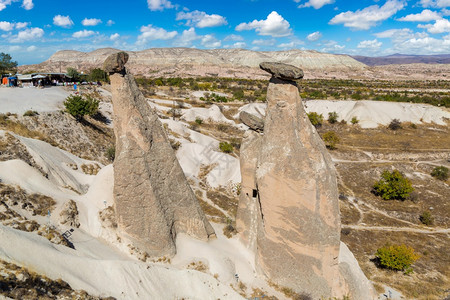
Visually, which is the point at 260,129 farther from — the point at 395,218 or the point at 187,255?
the point at 395,218

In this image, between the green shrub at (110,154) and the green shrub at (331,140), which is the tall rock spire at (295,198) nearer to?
the green shrub at (110,154)

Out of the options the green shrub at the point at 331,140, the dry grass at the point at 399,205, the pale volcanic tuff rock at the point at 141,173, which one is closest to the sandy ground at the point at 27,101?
the pale volcanic tuff rock at the point at 141,173

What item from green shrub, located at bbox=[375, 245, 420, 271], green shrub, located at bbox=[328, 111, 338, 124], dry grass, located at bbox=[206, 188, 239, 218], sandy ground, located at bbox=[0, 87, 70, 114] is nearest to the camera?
green shrub, located at bbox=[375, 245, 420, 271]

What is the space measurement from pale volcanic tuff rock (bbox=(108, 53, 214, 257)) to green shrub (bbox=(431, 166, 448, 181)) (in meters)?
28.6

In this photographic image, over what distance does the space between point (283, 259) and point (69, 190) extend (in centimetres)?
984

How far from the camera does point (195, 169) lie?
25.6 metres

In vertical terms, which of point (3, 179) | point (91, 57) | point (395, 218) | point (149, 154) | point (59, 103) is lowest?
point (395, 218)

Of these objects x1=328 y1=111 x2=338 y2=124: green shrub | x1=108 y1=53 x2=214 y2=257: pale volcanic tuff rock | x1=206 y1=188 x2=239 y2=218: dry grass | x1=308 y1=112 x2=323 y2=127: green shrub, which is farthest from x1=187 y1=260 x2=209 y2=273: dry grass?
x1=328 y1=111 x2=338 y2=124: green shrub

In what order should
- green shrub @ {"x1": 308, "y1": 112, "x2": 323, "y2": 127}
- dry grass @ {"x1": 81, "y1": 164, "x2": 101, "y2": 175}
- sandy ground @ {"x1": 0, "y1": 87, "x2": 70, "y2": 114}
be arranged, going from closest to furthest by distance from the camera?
dry grass @ {"x1": 81, "y1": 164, "x2": 101, "y2": 175} → sandy ground @ {"x1": 0, "y1": 87, "x2": 70, "y2": 114} → green shrub @ {"x1": 308, "y1": 112, "x2": 323, "y2": 127}

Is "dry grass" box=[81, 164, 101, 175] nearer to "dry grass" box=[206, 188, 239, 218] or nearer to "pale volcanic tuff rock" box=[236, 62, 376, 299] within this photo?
"dry grass" box=[206, 188, 239, 218]

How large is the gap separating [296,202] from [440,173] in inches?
1038

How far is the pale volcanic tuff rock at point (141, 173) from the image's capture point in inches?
377

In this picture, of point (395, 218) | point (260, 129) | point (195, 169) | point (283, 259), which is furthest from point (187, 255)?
point (395, 218)

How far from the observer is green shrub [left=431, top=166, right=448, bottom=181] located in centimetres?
2744
